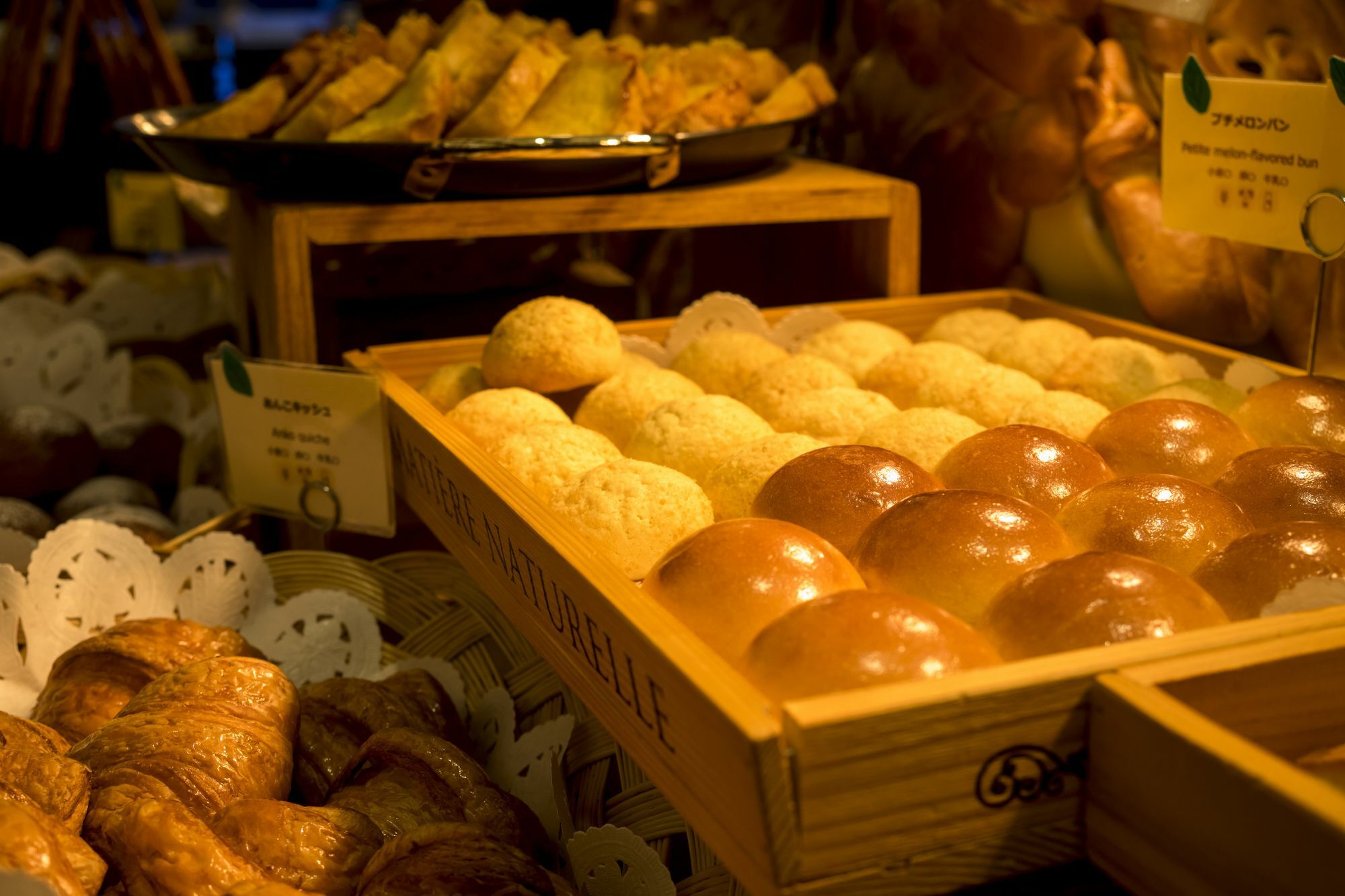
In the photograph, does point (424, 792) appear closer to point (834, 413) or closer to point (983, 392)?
point (834, 413)

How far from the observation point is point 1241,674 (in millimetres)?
713

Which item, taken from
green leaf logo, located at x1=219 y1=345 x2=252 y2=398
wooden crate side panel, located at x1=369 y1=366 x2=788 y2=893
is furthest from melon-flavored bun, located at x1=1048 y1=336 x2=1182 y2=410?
green leaf logo, located at x1=219 y1=345 x2=252 y2=398

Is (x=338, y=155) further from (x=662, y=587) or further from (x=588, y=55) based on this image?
(x=662, y=587)

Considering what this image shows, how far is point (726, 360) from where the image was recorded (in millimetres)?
1636

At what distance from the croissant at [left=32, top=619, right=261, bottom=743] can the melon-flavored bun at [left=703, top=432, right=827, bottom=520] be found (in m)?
0.58

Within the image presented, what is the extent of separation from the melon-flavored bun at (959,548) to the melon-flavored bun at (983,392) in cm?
47

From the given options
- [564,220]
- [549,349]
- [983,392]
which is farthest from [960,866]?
[564,220]

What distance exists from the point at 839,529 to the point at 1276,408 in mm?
535

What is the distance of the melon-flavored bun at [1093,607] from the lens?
775mm

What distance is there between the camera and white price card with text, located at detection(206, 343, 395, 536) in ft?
5.12

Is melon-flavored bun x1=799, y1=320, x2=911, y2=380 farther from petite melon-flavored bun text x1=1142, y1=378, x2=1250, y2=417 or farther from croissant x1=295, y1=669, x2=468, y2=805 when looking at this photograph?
croissant x1=295, y1=669, x2=468, y2=805

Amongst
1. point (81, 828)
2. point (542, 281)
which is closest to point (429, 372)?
point (542, 281)

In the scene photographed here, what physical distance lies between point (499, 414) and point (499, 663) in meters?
0.30

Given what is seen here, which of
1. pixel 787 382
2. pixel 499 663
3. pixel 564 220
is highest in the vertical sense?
pixel 564 220
